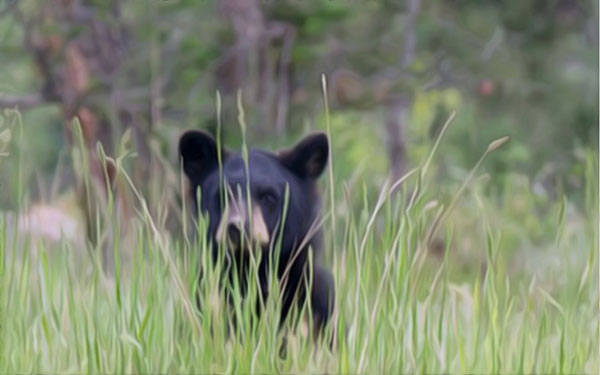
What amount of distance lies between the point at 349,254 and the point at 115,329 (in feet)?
2.14

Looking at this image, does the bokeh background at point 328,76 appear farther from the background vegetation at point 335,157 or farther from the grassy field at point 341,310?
the grassy field at point 341,310

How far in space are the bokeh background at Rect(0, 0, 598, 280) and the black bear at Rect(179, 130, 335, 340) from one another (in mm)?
1521

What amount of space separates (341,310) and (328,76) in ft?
10.5

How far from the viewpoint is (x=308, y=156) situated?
3234mm

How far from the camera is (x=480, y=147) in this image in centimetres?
597

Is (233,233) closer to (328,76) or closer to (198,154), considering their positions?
(198,154)

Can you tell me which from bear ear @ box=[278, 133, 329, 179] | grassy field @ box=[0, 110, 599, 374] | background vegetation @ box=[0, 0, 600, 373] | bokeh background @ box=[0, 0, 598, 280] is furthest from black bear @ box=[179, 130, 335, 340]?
bokeh background @ box=[0, 0, 598, 280]

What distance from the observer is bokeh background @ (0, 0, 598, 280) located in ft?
17.0

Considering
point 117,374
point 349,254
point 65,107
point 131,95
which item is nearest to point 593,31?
point 131,95

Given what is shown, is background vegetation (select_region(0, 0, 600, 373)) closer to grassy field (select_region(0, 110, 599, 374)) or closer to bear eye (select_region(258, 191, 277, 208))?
grassy field (select_region(0, 110, 599, 374))

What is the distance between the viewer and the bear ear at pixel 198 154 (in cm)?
315

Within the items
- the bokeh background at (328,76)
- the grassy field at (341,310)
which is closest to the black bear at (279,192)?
the grassy field at (341,310)

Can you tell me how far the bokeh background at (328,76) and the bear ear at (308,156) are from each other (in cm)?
150

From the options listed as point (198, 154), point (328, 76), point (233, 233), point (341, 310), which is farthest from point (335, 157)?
point (328, 76)
